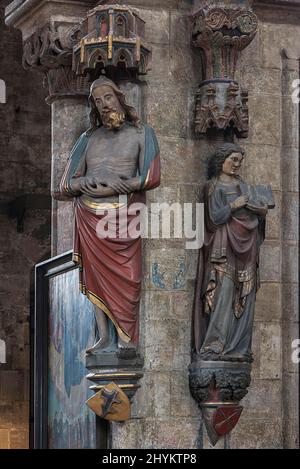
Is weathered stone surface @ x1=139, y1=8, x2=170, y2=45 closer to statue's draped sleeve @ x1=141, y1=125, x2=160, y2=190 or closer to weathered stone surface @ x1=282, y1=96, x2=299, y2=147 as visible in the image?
statue's draped sleeve @ x1=141, y1=125, x2=160, y2=190

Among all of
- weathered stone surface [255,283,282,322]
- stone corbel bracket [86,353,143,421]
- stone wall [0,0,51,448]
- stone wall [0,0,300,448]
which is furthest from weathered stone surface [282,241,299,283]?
stone wall [0,0,51,448]

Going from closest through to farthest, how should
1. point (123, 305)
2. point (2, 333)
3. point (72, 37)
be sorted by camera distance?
point (123, 305) < point (72, 37) < point (2, 333)

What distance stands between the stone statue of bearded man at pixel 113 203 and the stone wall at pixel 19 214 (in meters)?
7.28

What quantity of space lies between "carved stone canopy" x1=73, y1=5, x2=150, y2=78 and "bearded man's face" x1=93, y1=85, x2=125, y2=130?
7.4 inches

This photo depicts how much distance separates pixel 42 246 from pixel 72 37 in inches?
270

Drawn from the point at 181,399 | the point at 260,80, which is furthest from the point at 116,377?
the point at 260,80

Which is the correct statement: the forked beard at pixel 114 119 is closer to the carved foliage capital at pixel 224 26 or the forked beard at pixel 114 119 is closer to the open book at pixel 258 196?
the carved foliage capital at pixel 224 26

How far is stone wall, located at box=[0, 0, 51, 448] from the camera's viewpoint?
1925 cm

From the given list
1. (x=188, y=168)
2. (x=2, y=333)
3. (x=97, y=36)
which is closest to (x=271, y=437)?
(x=188, y=168)

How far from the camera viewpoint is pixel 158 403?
1202cm

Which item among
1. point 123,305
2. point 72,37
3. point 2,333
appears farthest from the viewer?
point 2,333

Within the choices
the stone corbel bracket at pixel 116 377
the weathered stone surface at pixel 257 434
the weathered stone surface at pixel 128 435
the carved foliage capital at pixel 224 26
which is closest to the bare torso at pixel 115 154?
the carved foliage capital at pixel 224 26

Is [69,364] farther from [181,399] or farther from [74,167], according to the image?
[74,167]

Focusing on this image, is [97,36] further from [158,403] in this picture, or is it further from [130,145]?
[158,403]
